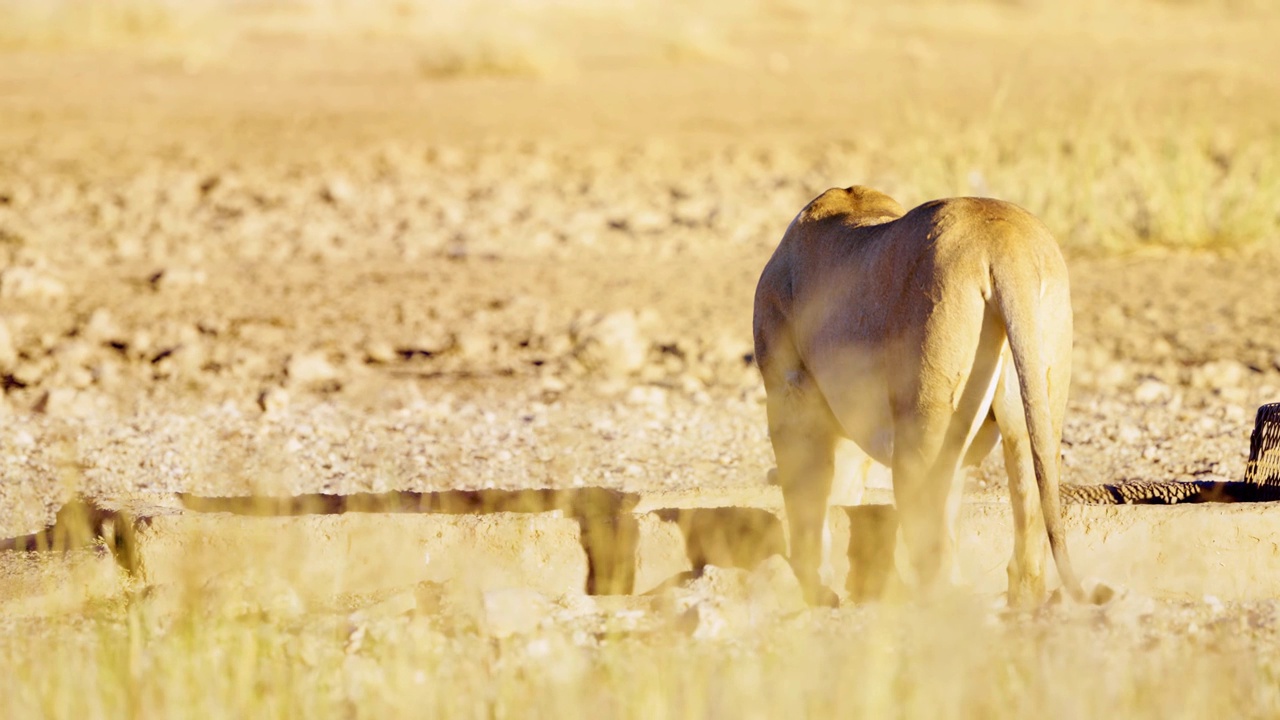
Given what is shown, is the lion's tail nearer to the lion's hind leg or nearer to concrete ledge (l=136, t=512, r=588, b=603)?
the lion's hind leg

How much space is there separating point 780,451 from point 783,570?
0.37 meters

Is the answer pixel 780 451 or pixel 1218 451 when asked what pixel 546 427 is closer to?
pixel 780 451

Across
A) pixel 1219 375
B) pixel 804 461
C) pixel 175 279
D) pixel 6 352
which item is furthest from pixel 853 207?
pixel 175 279

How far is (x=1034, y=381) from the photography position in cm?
376

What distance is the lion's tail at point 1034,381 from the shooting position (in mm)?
3766

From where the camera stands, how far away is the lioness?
3857mm

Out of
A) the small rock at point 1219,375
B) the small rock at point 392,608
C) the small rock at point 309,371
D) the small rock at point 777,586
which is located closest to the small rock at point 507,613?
the small rock at point 392,608

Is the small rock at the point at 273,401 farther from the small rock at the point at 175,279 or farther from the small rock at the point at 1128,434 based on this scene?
the small rock at the point at 1128,434

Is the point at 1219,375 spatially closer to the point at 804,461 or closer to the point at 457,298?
the point at 804,461

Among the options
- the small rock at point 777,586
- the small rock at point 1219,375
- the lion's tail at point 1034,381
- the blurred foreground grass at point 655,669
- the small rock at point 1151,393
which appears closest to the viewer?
the blurred foreground grass at point 655,669

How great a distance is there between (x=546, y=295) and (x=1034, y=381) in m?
5.67

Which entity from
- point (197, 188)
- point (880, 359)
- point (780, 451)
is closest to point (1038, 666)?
point (880, 359)

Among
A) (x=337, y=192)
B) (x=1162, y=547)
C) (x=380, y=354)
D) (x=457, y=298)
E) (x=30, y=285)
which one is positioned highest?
(x=337, y=192)

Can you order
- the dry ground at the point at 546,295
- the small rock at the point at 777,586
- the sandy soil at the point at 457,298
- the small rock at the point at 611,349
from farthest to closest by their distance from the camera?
the small rock at the point at 611,349 → the sandy soil at the point at 457,298 → the small rock at the point at 777,586 → the dry ground at the point at 546,295
